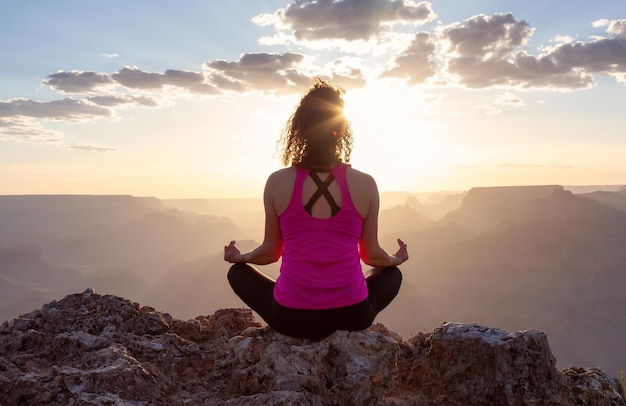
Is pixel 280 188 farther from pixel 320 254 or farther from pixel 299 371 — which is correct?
pixel 299 371

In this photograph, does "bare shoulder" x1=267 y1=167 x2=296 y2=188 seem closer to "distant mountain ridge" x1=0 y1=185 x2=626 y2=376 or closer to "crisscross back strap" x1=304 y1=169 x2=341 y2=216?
"crisscross back strap" x1=304 y1=169 x2=341 y2=216

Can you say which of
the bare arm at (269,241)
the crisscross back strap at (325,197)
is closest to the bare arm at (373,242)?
the crisscross back strap at (325,197)

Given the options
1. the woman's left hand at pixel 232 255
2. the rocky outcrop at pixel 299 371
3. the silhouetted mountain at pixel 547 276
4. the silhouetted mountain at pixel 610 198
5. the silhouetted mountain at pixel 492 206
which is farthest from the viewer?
the silhouetted mountain at pixel 492 206

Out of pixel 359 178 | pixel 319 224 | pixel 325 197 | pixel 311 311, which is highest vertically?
pixel 359 178

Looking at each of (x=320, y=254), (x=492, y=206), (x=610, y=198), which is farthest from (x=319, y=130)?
(x=610, y=198)

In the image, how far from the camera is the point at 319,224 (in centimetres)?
372

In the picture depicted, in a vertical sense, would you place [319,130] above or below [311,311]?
above

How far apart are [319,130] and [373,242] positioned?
3.63ft

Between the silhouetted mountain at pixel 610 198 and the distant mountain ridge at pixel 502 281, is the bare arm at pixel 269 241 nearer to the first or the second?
the distant mountain ridge at pixel 502 281

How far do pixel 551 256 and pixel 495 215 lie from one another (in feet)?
236

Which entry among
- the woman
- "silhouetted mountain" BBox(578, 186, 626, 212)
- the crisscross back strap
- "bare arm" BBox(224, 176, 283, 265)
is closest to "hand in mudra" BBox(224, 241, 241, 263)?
"bare arm" BBox(224, 176, 283, 265)

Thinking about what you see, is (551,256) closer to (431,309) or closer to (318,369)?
(431,309)

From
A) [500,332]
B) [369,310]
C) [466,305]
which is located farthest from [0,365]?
[466,305]

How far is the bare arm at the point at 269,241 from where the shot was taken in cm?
390
